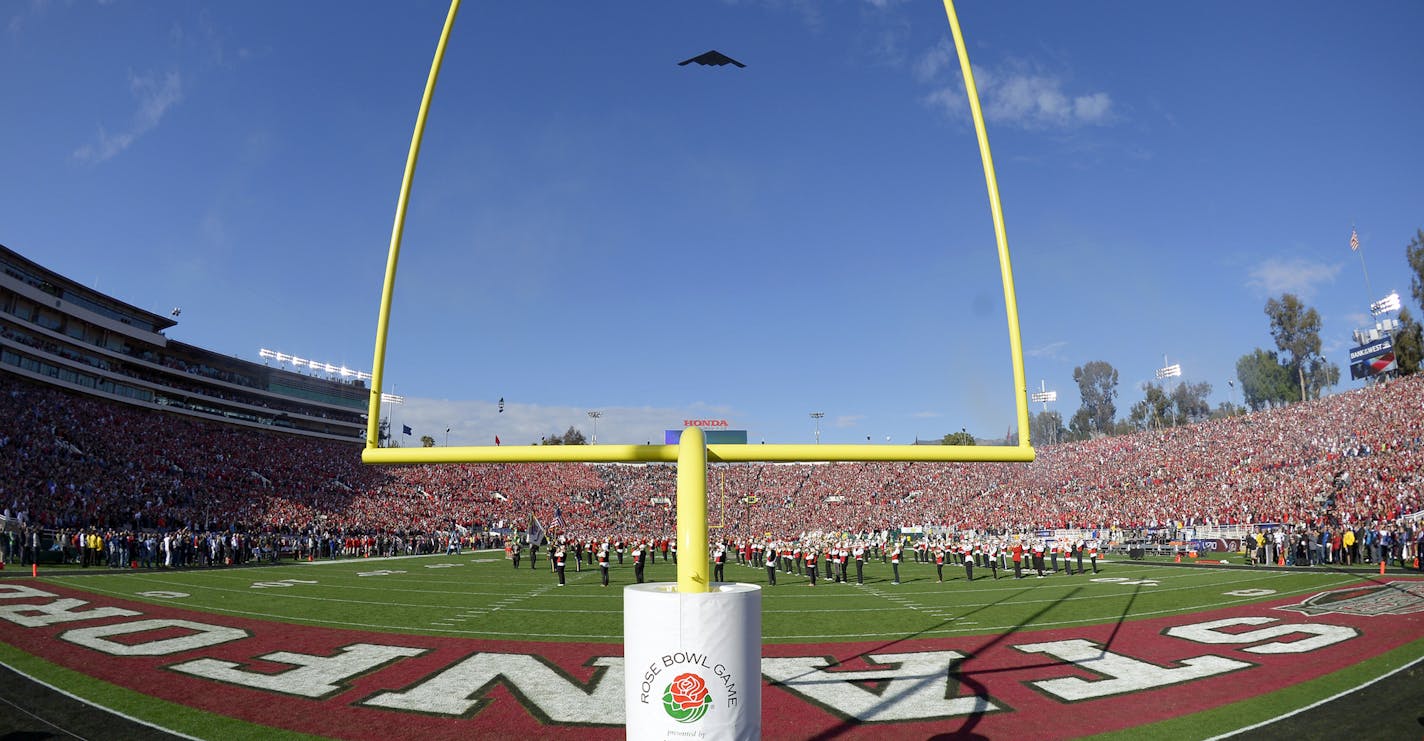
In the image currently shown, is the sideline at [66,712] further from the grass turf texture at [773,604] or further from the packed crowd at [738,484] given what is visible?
the packed crowd at [738,484]

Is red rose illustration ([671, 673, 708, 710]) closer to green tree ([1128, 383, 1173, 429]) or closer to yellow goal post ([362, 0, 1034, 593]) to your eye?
yellow goal post ([362, 0, 1034, 593])

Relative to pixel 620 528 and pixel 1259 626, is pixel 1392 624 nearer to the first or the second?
pixel 1259 626

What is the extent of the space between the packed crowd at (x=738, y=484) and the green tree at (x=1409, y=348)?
66.8 ft

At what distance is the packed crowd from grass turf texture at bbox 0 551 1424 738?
22.0ft

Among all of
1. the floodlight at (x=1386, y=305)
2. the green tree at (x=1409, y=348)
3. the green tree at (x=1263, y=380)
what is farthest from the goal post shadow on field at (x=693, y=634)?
the green tree at (x=1263, y=380)

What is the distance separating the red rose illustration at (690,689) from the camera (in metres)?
3.10

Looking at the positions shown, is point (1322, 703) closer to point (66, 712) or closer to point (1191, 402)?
point (66, 712)

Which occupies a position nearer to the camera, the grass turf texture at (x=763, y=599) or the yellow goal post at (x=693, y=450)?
A: the yellow goal post at (x=693, y=450)

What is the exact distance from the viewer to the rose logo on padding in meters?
3.10

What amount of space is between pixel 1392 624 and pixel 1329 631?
96 cm

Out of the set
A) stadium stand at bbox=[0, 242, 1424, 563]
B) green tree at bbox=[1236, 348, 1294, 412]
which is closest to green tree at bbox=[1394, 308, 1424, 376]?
stadium stand at bbox=[0, 242, 1424, 563]

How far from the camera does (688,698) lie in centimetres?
311

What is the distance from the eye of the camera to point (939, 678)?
8.89 meters

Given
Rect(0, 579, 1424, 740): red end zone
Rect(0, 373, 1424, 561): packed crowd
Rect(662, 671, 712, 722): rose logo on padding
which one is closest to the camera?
Rect(662, 671, 712, 722): rose logo on padding
